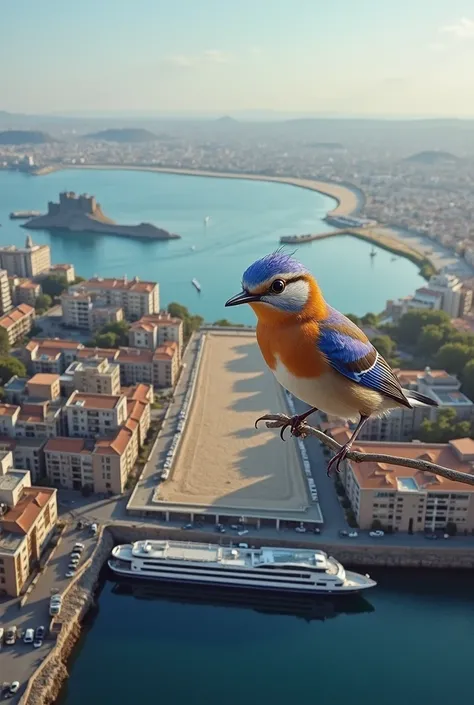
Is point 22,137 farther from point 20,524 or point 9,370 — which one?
point 20,524

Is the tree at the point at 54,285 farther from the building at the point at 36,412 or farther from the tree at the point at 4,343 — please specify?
the building at the point at 36,412

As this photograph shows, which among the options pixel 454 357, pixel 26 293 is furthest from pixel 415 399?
pixel 26 293

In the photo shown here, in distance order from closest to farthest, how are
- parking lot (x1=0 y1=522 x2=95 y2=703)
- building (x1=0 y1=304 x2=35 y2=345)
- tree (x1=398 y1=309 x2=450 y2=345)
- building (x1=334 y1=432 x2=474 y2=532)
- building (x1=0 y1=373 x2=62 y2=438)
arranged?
parking lot (x1=0 y1=522 x2=95 y2=703) → building (x1=334 y1=432 x2=474 y2=532) → building (x1=0 y1=373 x2=62 y2=438) → building (x1=0 y1=304 x2=35 y2=345) → tree (x1=398 y1=309 x2=450 y2=345)

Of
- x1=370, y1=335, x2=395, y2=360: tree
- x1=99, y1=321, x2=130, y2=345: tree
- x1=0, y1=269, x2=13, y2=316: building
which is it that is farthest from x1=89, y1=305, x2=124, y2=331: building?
x1=370, y1=335, x2=395, y2=360: tree

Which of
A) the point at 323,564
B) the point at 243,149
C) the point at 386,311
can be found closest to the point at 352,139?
the point at 243,149

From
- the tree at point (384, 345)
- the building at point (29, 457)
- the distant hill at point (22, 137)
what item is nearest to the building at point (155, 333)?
the tree at point (384, 345)

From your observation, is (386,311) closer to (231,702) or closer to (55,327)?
(55,327)

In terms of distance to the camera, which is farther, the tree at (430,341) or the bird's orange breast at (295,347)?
the tree at (430,341)

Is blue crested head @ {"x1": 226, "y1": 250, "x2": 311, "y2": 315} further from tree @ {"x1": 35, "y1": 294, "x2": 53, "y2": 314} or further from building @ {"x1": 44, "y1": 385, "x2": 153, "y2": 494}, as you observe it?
tree @ {"x1": 35, "y1": 294, "x2": 53, "y2": 314}
